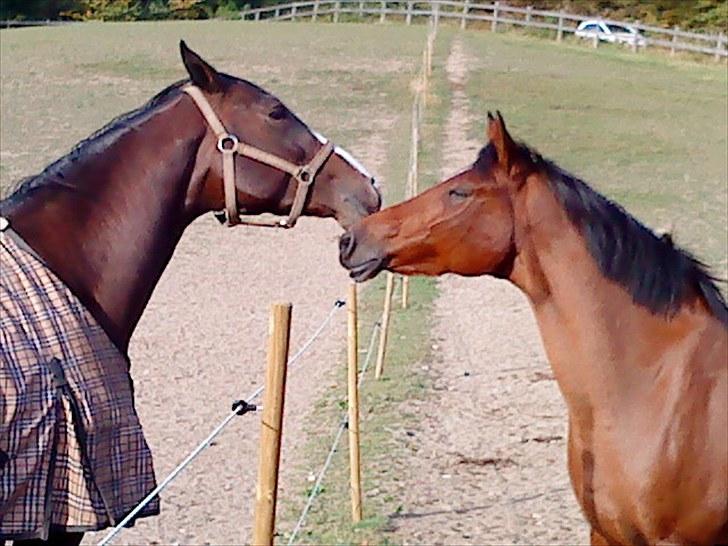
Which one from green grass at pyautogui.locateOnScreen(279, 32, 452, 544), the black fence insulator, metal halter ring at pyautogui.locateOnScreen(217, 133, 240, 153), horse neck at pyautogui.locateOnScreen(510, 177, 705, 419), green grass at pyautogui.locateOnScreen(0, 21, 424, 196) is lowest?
green grass at pyautogui.locateOnScreen(0, 21, 424, 196)

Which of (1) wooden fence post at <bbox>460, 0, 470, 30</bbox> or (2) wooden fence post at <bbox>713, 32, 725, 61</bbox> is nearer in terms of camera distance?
(2) wooden fence post at <bbox>713, 32, 725, 61</bbox>

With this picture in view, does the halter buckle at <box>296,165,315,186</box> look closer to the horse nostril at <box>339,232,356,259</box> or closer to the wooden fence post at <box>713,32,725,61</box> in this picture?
the horse nostril at <box>339,232,356,259</box>

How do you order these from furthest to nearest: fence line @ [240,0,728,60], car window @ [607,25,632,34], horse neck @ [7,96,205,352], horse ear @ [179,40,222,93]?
car window @ [607,25,632,34] → fence line @ [240,0,728,60] → horse ear @ [179,40,222,93] → horse neck @ [7,96,205,352]

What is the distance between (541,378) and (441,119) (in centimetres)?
1546

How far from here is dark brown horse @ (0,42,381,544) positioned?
3035 millimetres

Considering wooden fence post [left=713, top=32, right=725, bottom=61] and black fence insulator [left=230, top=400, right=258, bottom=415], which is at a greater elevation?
black fence insulator [left=230, top=400, right=258, bottom=415]

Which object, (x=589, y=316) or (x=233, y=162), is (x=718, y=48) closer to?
(x=589, y=316)

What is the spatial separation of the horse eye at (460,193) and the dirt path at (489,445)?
6.79ft

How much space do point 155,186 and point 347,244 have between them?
74 cm

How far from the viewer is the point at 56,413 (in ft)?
9.09

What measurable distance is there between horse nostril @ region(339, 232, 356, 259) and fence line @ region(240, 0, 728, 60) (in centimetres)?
3204

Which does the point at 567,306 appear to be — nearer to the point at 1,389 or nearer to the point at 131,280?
the point at 131,280

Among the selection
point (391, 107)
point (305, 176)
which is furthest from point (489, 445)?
point (391, 107)

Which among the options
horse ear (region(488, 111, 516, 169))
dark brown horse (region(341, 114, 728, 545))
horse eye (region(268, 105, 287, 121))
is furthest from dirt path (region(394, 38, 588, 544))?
horse eye (region(268, 105, 287, 121))
